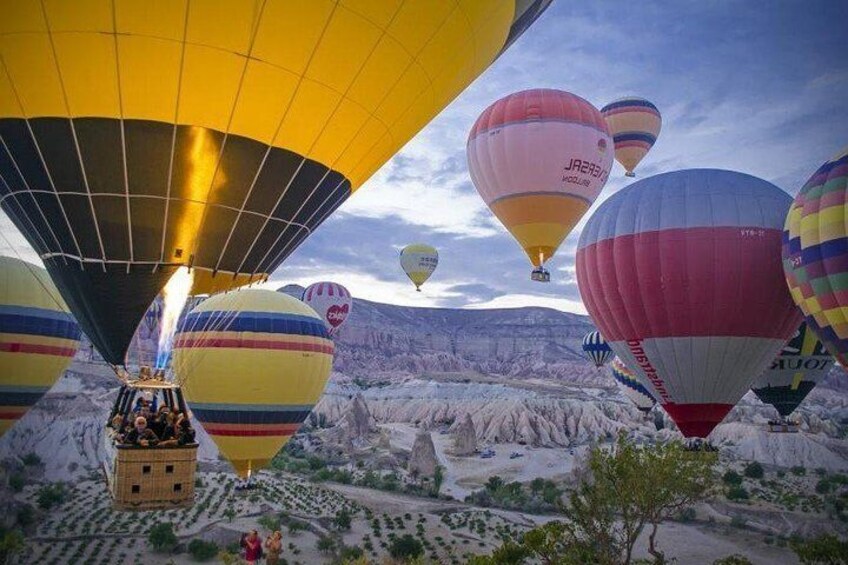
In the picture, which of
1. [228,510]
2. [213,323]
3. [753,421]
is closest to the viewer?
[213,323]

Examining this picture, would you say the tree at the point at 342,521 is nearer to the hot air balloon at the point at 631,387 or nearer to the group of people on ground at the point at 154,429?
the hot air balloon at the point at 631,387

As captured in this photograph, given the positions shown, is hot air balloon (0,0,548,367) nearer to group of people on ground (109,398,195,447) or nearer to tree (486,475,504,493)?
group of people on ground (109,398,195,447)

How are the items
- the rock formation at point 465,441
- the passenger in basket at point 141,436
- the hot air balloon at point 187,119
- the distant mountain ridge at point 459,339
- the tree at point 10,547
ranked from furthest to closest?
1. the distant mountain ridge at point 459,339
2. the rock formation at point 465,441
3. the tree at point 10,547
4. the passenger in basket at point 141,436
5. the hot air balloon at point 187,119

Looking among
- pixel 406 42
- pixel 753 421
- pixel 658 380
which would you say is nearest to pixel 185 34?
pixel 406 42

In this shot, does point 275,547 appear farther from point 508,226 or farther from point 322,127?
point 508,226

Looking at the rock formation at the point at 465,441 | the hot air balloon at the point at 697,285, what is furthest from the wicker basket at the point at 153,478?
the rock formation at the point at 465,441

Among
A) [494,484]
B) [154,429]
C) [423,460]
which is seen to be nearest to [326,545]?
[154,429]
